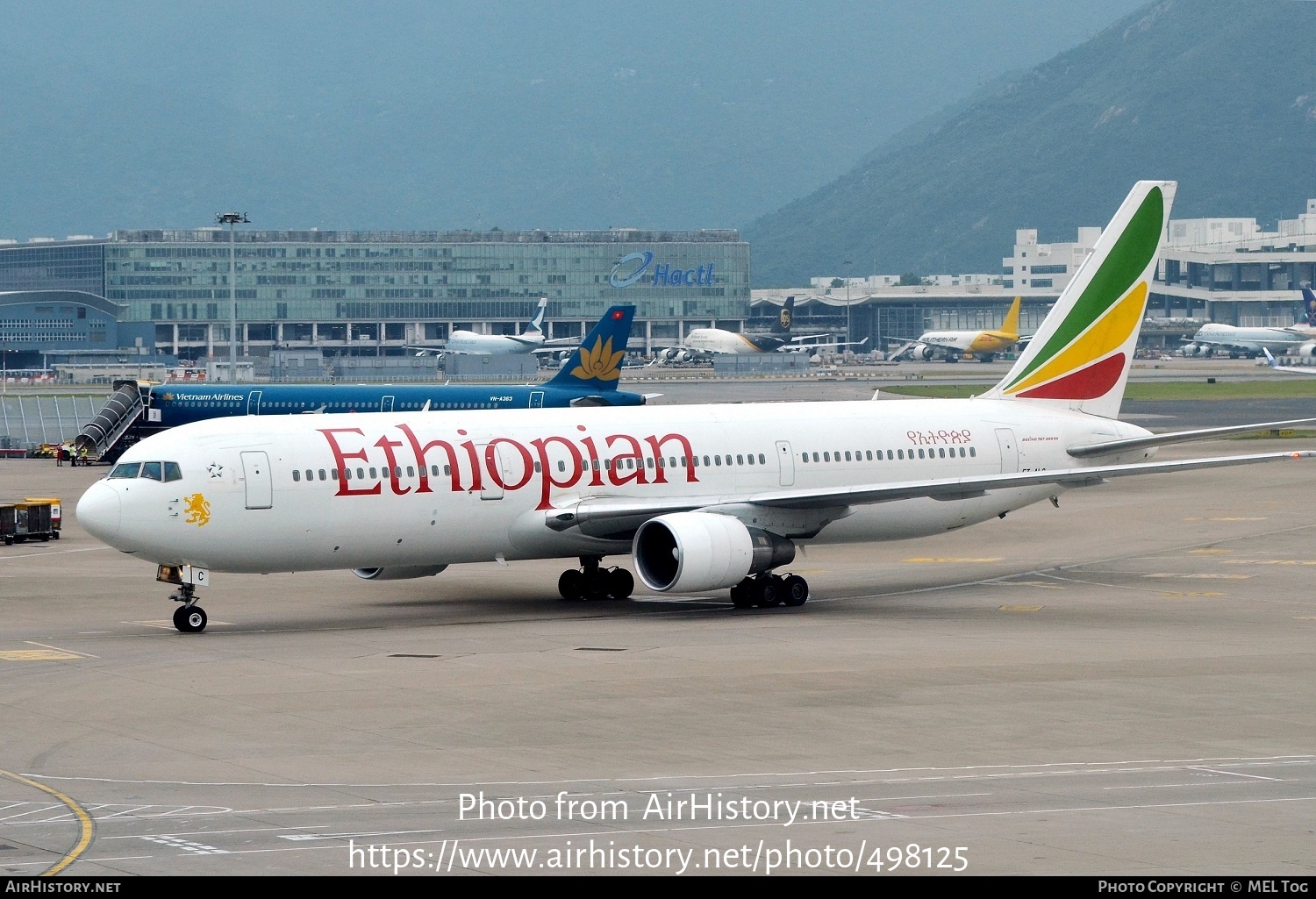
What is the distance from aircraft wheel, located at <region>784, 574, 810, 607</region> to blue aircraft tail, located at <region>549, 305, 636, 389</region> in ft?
103

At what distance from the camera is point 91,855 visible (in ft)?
58.1

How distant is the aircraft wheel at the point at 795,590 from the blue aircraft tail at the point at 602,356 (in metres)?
31.3

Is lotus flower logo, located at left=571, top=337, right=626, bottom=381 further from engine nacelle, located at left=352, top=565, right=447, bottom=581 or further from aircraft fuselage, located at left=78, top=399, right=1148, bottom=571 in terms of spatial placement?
engine nacelle, located at left=352, top=565, right=447, bottom=581

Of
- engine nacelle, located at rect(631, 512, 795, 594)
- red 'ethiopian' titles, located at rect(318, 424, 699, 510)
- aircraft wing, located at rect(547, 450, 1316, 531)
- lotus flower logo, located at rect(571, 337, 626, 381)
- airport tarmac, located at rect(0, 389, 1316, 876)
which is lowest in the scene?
airport tarmac, located at rect(0, 389, 1316, 876)

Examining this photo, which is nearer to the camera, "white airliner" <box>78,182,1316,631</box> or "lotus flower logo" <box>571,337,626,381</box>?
"white airliner" <box>78,182,1316,631</box>

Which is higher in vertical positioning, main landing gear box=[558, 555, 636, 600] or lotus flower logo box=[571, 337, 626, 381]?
lotus flower logo box=[571, 337, 626, 381]

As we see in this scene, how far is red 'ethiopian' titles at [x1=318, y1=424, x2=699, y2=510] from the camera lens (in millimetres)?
36375

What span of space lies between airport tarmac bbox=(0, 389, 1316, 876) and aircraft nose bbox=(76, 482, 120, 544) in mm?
2087

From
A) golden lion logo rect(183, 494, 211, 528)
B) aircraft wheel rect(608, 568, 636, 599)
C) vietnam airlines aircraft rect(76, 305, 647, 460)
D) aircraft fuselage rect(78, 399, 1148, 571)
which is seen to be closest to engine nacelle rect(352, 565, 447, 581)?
aircraft fuselage rect(78, 399, 1148, 571)

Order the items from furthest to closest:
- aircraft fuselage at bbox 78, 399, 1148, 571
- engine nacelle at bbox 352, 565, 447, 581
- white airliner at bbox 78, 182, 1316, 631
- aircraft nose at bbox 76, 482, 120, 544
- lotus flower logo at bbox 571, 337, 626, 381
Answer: lotus flower logo at bbox 571, 337, 626, 381
engine nacelle at bbox 352, 565, 447, 581
white airliner at bbox 78, 182, 1316, 631
aircraft fuselage at bbox 78, 399, 1148, 571
aircraft nose at bbox 76, 482, 120, 544

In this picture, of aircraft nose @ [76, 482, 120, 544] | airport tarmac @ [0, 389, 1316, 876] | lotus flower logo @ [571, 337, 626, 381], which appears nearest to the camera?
airport tarmac @ [0, 389, 1316, 876]

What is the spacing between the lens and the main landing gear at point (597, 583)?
4053 centimetres

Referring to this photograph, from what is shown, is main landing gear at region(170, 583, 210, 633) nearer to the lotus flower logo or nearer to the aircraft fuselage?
the aircraft fuselage

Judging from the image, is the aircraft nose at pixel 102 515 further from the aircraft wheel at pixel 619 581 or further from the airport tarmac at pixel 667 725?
the aircraft wheel at pixel 619 581
